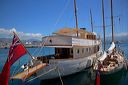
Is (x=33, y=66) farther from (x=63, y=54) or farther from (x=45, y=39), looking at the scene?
(x=63, y=54)

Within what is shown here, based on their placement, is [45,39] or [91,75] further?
[91,75]

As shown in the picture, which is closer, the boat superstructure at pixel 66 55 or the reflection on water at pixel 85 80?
the boat superstructure at pixel 66 55

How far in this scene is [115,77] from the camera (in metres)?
22.6

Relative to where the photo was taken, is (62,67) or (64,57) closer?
(62,67)

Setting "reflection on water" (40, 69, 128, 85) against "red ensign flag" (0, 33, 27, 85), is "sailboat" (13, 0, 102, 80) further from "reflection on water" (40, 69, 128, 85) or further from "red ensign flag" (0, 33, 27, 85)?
"red ensign flag" (0, 33, 27, 85)

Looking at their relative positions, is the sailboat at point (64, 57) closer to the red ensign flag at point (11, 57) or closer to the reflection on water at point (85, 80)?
the reflection on water at point (85, 80)

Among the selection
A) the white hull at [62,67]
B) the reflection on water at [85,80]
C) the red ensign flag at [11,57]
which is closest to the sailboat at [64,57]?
the white hull at [62,67]

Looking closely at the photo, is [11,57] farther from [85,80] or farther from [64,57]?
[85,80]

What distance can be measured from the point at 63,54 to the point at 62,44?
257 centimetres

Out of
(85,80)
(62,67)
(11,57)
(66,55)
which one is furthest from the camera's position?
(66,55)

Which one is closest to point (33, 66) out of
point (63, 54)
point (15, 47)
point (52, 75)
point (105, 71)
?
point (52, 75)

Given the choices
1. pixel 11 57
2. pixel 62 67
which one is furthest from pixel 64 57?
pixel 11 57

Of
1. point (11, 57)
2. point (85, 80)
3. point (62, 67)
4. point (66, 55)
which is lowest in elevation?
point (85, 80)

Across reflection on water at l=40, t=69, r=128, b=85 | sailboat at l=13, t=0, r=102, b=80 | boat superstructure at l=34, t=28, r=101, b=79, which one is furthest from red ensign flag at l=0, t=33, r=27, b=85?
reflection on water at l=40, t=69, r=128, b=85
